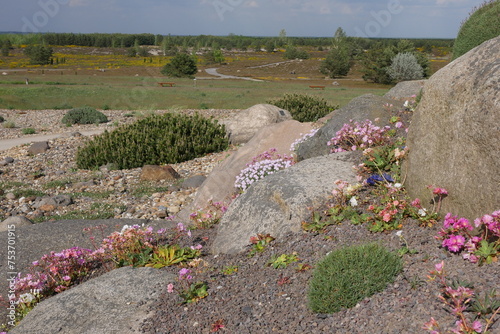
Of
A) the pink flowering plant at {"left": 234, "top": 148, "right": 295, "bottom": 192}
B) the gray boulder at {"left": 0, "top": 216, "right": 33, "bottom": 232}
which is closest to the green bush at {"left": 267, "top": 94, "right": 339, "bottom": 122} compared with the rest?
the pink flowering plant at {"left": 234, "top": 148, "right": 295, "bottom": 192}

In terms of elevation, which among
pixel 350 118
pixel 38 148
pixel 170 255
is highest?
pixel 350 118

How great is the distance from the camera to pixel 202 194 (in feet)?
28.3

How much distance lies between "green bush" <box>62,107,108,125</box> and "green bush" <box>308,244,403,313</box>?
21100 mm

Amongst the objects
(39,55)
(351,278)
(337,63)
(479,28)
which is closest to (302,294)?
(351,278)

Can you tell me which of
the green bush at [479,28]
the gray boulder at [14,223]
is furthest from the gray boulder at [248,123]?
the gray boulder at [14,223]

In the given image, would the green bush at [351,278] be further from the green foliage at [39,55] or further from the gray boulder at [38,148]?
the green foliage at [39,55]

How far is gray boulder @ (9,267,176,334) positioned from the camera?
428 centimetres

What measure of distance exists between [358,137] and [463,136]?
2.85 m

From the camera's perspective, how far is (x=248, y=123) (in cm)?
1602

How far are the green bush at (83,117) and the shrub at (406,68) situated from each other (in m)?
31.3

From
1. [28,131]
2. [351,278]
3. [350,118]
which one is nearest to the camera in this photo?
[351,278]

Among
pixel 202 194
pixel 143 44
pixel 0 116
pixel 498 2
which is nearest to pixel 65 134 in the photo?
pixel 0 116

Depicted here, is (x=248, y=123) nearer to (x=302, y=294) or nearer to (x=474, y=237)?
(x=302, y=294)

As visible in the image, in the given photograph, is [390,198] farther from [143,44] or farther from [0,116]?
[143,44]
